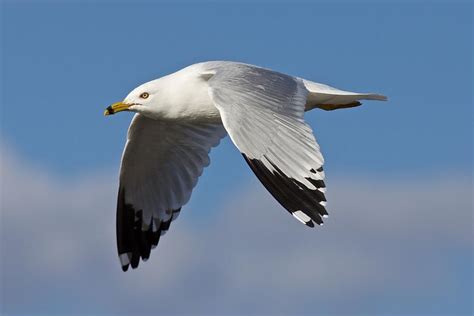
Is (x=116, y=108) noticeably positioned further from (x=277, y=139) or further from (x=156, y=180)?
(x=277, y=139)

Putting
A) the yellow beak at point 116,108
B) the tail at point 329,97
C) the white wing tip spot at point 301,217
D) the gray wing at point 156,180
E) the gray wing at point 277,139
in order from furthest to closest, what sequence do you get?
the gray wing at point 156,180, the yellow beak at point 116,108, the tail at point 329,97, the gray wing at point 277,139, the white wing tip spot at point 301,217

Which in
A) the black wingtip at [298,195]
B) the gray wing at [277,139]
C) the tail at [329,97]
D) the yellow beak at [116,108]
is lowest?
the black wingtip at [298,195]

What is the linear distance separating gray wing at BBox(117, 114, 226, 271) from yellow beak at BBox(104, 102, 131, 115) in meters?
0.93

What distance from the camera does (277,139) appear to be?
7.45 metres

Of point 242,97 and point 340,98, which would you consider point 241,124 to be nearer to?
point 242,97

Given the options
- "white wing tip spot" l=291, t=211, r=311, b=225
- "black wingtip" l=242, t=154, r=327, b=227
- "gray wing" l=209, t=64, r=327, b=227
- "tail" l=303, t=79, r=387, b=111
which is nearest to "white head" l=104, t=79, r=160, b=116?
"gray wing" l=209, t=64, r=327, b=227

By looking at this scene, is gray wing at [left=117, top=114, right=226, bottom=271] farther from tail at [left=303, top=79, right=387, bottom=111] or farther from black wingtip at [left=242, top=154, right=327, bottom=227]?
black wingtip at [left=242, top=154, right=327, bottom=227]

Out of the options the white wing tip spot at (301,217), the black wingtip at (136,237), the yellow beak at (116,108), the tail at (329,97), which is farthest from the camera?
the black wingtip at (136,237)

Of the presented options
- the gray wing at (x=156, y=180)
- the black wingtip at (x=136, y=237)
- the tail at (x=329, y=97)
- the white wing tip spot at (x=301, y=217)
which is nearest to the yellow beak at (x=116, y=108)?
the gray wing at (x=156, y=180)

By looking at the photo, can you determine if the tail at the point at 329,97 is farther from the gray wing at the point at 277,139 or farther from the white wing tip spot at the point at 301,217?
the white wing tip spot at the point at 301,217

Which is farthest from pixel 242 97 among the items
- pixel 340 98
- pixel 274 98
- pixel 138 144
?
pixel 138 144

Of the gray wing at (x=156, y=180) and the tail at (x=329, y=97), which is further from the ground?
the tail at (x=329, y=97)

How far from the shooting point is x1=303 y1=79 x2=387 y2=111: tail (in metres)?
8.74

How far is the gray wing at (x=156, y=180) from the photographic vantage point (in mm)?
9969
